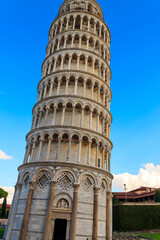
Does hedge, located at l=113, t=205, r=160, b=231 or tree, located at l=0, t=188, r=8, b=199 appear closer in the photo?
hedge, located at l=113, t=205, r=160, b=231

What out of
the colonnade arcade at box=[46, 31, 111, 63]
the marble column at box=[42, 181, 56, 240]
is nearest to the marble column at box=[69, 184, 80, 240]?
the marble column at box=[42, 181, 56, 240]

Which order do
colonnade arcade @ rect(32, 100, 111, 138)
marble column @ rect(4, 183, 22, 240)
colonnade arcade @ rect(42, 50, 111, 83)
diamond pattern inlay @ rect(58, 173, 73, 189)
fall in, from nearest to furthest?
1. marble column @ rect(4, 183, 22, 240)
2. diamond pattern inlay @ rect(58, 173, 73, 189)
3. colonnade arcade @ rect(32, 100, 111, 138)
4. colonnade arcade @ rect(42, 50, 111, 83)

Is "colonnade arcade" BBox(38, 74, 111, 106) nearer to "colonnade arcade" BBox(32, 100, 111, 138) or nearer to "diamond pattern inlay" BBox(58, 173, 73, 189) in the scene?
"colonnade arcade" BBox(32, 100, 111, 138)

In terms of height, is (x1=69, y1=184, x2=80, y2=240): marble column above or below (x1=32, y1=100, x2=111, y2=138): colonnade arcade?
below

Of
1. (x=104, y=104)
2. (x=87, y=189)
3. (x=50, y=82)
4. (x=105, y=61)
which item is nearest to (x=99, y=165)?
(x=87, y=189)

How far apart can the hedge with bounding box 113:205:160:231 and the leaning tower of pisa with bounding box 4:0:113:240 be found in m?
16.4

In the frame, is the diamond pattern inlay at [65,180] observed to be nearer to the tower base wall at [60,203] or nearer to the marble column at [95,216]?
the tower base wall at [60,203]

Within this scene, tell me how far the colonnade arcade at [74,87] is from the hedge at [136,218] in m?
23.2

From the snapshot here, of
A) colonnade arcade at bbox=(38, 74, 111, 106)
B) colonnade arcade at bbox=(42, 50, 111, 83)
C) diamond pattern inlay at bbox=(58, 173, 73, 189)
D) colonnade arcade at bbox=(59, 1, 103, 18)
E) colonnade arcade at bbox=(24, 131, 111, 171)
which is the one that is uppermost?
colonnade arcade at bbox=(59, 1, 103, 18)

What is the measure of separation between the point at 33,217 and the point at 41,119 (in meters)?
12.4

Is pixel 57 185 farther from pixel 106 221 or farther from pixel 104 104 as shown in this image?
pixel 104 104

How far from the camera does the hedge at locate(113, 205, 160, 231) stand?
38.1m

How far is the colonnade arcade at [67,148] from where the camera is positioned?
23.3 m

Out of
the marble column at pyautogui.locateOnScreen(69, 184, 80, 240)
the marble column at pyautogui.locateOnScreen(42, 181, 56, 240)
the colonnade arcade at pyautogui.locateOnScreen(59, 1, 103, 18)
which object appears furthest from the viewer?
the colonnade arcade at pyautogui.locateOnScreen(59, 1, 103, 18)
